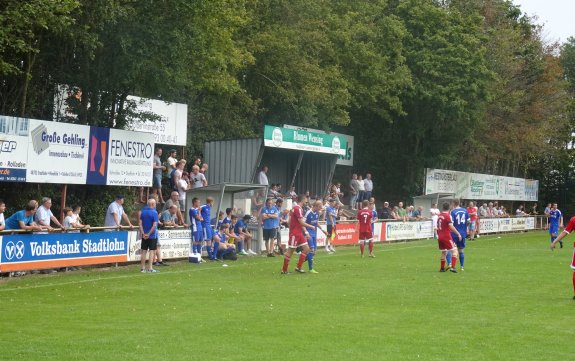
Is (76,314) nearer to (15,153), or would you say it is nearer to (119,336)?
(119,336)

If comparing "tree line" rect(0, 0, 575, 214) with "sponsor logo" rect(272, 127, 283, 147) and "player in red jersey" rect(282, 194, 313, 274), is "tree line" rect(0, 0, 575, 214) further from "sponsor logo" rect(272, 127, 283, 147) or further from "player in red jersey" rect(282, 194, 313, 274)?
"player in red jersey" rect(282, 194, 313, 274)

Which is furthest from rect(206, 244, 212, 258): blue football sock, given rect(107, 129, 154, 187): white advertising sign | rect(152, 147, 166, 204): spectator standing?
rect(152, 147, 166, 204): spectator standing

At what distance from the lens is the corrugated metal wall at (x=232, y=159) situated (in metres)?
38.2

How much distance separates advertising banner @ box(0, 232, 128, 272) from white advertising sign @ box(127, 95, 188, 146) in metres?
9.30

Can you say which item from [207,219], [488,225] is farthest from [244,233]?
[488,225]

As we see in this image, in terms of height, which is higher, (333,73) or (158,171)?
(333,73)

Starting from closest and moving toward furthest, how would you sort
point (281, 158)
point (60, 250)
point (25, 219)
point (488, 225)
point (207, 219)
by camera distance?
point (25, 219), point (60, 250), point (207, 219), point (281, 158), point (488, 225)

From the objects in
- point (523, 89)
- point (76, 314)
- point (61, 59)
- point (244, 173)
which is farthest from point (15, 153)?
point (523, 89)

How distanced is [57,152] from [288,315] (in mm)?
12778

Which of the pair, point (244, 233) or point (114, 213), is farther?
point (244, 233)

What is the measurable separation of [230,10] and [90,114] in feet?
21.7

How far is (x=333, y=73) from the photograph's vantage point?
1764 inches

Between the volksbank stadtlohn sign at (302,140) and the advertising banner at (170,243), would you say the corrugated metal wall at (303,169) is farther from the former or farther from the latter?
the advertising banner at (170,243)

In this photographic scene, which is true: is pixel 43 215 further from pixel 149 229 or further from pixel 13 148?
pixel 149 229
